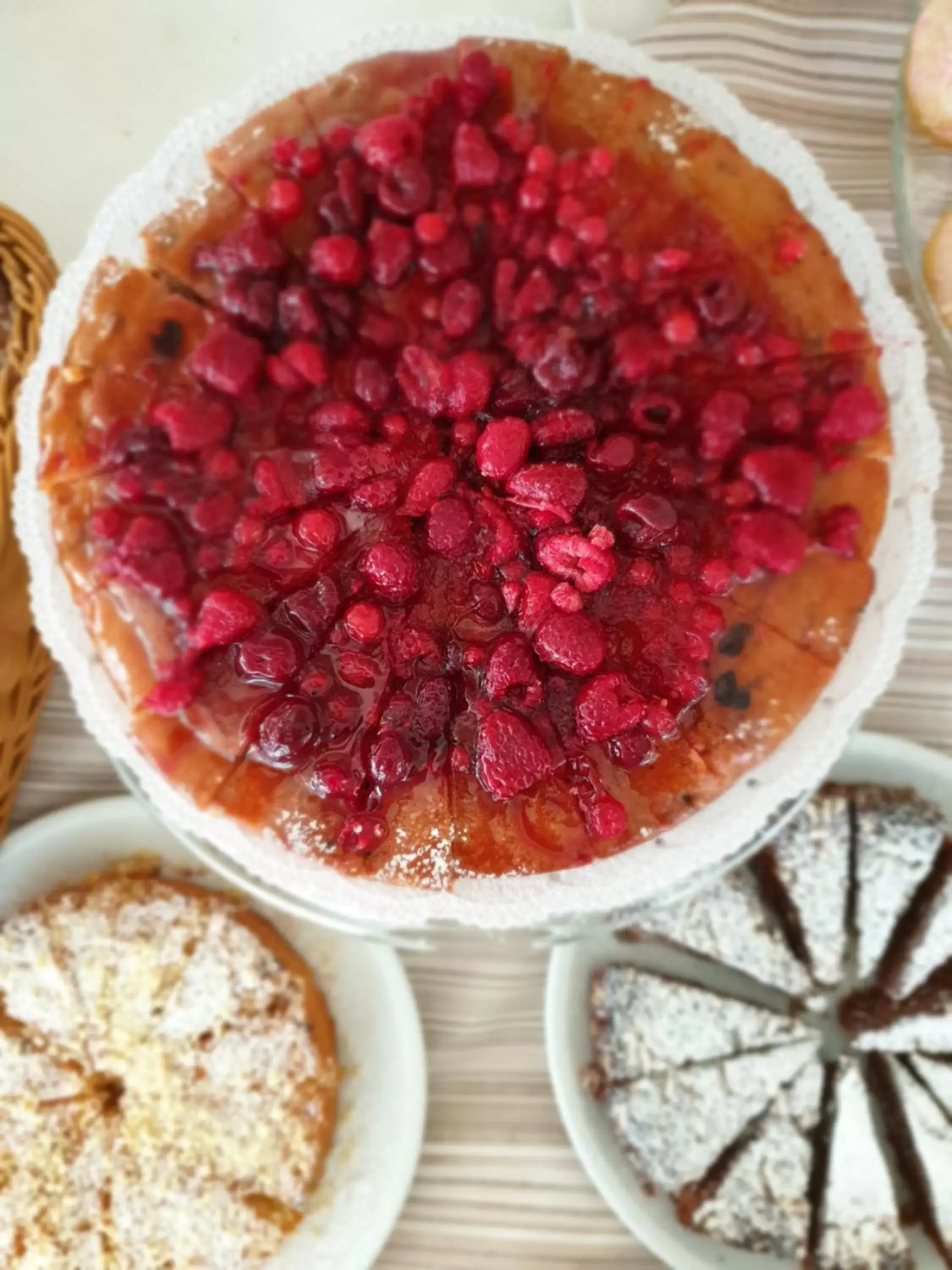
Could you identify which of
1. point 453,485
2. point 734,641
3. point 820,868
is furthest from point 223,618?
point 820,868

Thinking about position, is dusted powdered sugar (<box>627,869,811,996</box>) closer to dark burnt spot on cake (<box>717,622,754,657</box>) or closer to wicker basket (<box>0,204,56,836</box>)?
dark burnt spot on cake (<box>717,622,754,657</box>)

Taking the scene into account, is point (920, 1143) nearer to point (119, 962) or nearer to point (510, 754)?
point (510, 754)

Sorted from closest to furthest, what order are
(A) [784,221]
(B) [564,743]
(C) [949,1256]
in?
(B) [564,743], (A) [784,221], (C) [949,1256]

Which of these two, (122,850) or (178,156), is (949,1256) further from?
(178,156)

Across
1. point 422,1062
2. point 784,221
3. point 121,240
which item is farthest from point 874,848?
point 121,240

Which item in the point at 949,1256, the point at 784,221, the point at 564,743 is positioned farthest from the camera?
the point at 949,1256

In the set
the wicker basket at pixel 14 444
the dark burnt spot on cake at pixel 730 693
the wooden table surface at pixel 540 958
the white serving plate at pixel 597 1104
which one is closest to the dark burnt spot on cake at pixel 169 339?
the wicker basket at pixel 14 444

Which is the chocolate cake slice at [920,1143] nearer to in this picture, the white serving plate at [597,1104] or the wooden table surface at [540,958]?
the white serving plate at [597,1104]
